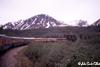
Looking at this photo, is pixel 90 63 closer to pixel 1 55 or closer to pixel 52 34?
pixel 1 55

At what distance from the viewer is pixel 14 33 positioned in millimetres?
10828

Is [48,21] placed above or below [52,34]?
above

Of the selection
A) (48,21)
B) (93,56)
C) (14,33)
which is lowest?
(93,56)

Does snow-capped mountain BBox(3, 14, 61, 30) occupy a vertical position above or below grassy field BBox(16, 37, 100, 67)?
above

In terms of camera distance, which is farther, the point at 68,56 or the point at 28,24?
the point at 28,24

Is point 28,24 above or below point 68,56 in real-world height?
A: above

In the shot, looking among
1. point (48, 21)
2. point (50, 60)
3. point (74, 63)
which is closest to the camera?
point (74, 63)

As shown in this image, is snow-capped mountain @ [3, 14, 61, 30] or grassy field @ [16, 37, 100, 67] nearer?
grassy field @ [16, 37, 100, 67]

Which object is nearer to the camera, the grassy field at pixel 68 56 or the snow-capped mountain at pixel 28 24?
the grassy field at pixel 68 56

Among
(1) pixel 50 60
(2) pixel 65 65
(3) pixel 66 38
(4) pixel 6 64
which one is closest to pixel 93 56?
(2) pixel 65 65

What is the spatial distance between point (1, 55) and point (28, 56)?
1.60m

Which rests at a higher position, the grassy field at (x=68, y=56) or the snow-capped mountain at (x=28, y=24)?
the snow-capped mountain at (x=28, y=24)

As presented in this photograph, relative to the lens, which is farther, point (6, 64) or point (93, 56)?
point (6, 64)

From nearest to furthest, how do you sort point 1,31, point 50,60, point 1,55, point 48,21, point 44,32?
point 50,60 → point 1,55 → point 1,31 → point 44,32 → point 48,21
